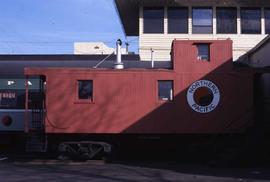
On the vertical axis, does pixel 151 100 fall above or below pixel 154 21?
below

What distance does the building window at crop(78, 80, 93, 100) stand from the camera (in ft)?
67.2

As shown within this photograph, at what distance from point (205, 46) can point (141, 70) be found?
8.45 ft

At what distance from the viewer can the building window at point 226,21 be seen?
3319cm

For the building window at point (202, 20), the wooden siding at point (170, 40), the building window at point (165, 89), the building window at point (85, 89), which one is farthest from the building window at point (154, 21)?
the building window at point (85, 89)

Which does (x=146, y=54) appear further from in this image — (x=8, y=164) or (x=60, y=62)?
(x=8, y=164)

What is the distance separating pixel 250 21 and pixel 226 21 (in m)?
1.45

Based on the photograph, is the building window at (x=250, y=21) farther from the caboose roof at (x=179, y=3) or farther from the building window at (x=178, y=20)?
the building window at (x=178, y=20)

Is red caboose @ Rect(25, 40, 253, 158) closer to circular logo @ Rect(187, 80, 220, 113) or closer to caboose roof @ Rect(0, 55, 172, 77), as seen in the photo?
circular logo @ Rect(187, 80, 220, 113)

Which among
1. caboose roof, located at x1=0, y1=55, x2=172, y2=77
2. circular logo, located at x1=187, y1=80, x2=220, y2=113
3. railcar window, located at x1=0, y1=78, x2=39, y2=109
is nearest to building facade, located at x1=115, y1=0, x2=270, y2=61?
caboose roof, located at x1=0, y1=55, x2=172, y2=77

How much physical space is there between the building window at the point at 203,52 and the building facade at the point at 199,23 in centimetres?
1194

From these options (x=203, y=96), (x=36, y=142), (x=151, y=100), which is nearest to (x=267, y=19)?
(x=203, y=96)

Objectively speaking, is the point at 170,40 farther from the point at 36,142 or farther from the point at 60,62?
the point at 36,142

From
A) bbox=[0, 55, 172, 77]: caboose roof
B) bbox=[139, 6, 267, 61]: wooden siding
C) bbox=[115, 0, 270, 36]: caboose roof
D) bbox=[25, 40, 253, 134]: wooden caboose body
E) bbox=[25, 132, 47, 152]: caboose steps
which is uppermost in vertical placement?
bbox=[115, 0, 270, 36]: caboose roof

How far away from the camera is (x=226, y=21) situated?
33250mm
